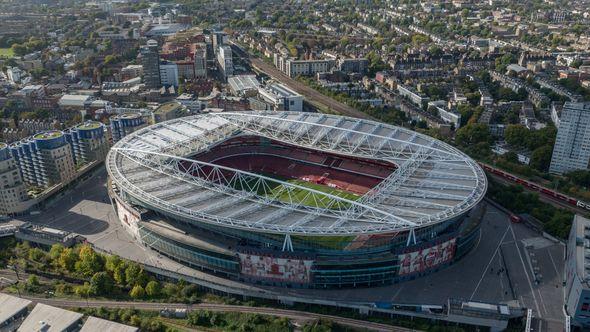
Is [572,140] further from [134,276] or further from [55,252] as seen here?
[55,252]

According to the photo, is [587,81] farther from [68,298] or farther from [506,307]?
[68,298]

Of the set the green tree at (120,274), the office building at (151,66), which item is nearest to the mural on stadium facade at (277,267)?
the green tree at (120,274)

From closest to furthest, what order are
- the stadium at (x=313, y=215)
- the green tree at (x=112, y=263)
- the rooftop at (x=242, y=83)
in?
the stadium at (x=313, y=215) < the green tree at (x=112, y=263) < the rooftop at (x=242, y=83)

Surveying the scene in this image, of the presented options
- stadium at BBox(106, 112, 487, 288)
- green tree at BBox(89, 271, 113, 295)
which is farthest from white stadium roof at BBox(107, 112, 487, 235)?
green tree at BBox(89, 271, 113, 295)

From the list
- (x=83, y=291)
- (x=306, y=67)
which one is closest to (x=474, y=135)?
(x=306, y=67)

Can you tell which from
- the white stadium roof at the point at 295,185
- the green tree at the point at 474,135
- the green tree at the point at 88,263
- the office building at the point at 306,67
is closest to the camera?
the white stadium roof at the point at 295,185

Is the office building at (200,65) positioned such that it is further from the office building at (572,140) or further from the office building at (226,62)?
the office building at (572,140)
